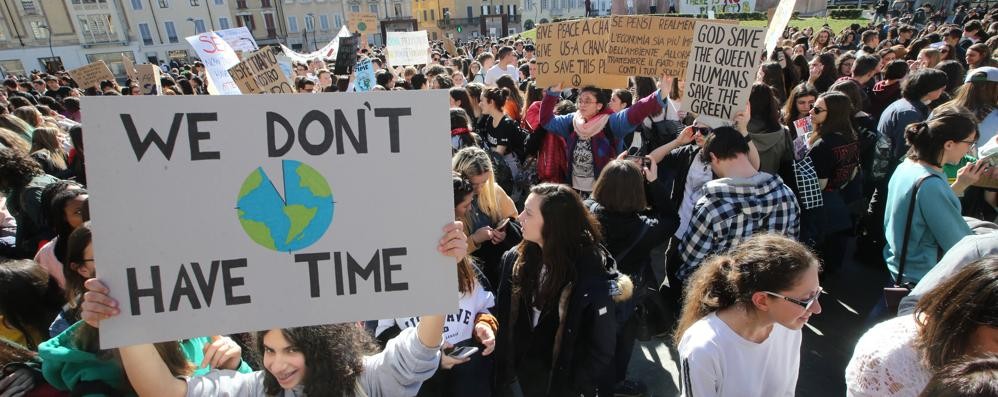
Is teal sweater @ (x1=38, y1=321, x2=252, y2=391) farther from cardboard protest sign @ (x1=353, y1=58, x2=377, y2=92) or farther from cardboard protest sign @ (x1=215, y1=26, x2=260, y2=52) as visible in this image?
cardboard protest sign @ (x1=215, y1=26, x2=260, y2=52)

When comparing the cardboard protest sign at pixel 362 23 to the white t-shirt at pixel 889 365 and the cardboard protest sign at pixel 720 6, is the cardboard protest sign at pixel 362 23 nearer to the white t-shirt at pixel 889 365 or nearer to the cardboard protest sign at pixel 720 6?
the cardboard protest sign at pixel 720 6

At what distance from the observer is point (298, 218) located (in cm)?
168

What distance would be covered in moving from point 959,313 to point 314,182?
2.09 meters

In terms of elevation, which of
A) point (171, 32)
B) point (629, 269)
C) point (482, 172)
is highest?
point (171, 32)

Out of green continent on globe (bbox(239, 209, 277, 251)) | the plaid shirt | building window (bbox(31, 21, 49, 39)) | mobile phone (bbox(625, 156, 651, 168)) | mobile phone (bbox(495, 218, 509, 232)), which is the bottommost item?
mobile phone (bbox(495, 218, 509, 232))

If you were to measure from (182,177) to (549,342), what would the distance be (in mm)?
2014

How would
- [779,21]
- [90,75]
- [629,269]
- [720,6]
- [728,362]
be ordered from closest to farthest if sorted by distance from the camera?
[728,362] < [629,269] < [779,21] < [90,75] < [720,6]

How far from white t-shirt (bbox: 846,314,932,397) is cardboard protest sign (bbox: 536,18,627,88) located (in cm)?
343

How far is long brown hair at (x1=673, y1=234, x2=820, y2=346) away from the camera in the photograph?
191 cm

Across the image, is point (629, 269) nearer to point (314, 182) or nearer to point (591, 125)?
point (591, 125)

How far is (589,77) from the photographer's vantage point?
4871mm

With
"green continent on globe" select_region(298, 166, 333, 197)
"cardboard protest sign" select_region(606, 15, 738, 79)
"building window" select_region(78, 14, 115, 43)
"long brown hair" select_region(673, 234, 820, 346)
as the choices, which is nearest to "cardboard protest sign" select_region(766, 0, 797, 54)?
"cardboard protest sign" select_region(606, 15, 738, 79)

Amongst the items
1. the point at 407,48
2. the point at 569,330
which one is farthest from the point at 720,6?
the point at 569,330

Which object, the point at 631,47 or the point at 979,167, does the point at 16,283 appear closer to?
the point at 631,47
